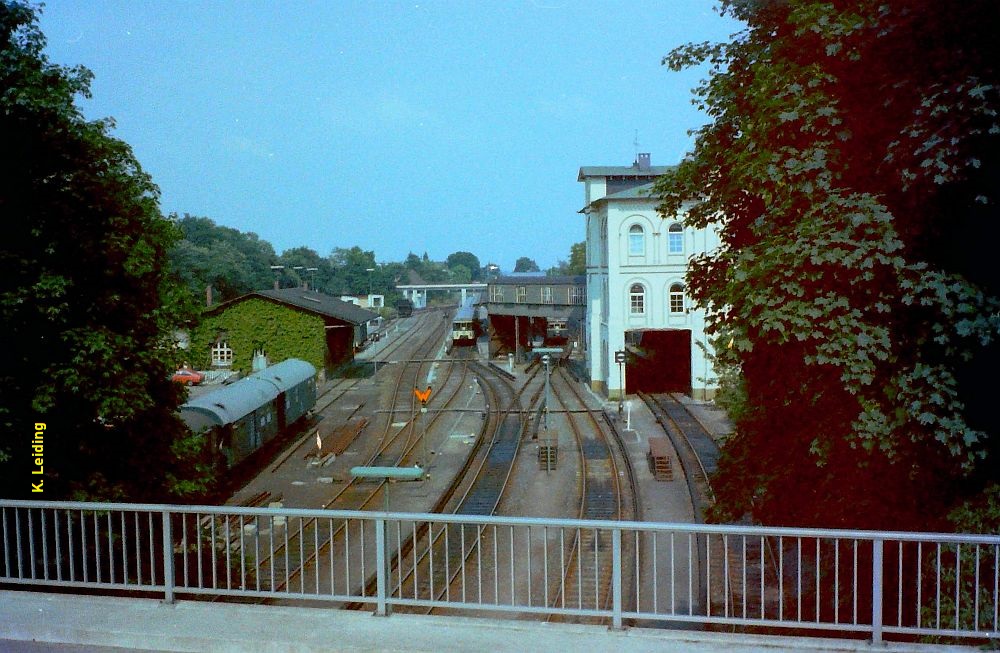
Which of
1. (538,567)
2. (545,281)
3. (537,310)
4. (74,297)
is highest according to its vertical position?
(545,281)

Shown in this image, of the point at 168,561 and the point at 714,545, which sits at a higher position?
the point at 168,561

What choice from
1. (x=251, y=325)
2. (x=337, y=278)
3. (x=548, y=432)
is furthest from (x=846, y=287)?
(x=337, y=278)

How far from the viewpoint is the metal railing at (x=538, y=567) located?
521 cm

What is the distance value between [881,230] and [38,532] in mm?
10375

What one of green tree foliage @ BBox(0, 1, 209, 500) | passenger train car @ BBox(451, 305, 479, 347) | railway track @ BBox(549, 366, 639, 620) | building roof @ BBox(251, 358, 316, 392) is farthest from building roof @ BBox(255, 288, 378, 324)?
green tree foliage @ BBox(0, 1, 209, 500)

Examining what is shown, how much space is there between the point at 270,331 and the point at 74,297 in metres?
34.3

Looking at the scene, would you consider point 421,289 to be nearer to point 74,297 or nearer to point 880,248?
point 74,297

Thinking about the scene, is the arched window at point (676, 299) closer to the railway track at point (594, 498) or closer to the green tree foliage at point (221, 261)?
the railway track at point (594, 498)

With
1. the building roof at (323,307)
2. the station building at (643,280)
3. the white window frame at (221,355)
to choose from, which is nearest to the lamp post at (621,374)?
the station building at (643,280)

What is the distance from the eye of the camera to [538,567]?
16.0 m

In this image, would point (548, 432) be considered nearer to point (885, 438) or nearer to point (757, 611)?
point (757, 611)

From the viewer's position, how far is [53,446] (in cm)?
1009

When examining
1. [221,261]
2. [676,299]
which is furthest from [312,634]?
[221,261]

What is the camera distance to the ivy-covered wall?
43.4 metres
